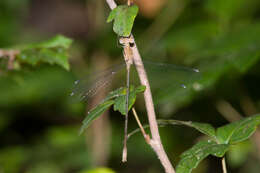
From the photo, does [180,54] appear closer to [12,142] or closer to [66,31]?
[12,142]

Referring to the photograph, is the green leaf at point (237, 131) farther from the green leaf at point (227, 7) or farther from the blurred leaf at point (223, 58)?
the green leaf at point (227, 7)

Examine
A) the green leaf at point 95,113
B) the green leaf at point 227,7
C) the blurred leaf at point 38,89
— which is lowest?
the green leaf at point 95,113

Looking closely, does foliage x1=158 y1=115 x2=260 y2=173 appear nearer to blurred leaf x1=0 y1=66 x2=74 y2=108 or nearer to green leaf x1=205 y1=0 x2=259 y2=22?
green leaf x1=205 y1=0 x2=259 y2=22

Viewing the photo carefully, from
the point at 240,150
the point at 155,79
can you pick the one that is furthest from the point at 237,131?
the point at 155,79

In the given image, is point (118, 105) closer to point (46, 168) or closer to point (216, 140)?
point (216, 140)

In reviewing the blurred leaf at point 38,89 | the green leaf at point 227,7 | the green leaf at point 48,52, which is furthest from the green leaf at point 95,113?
the blurred leaf at point 38,89

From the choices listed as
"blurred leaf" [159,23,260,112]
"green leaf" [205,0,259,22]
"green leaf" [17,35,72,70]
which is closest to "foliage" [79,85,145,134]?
"green leaf" [17,35,72,70]
